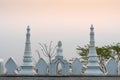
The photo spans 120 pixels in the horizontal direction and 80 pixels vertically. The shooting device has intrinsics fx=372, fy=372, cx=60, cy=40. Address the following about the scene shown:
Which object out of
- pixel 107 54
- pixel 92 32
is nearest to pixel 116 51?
pixel 107 54

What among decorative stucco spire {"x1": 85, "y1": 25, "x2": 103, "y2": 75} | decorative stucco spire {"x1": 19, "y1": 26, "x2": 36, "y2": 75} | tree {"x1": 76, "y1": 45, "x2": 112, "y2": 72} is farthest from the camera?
tree {"x1": 76, "y1": 45, "x2": 112, "y2": 72}

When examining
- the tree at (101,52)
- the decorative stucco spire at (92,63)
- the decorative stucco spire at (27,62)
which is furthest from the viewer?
the tree at (101,52)

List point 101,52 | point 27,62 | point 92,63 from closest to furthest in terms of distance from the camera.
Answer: point 92,63 → point 27,62 → point 101,52

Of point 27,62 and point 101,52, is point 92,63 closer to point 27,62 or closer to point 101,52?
point 27,62

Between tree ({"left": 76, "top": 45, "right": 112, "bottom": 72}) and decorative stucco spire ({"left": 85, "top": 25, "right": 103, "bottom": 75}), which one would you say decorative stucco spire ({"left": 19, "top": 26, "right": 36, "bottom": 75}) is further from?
tree ({"left": 76, "top": 45, "right": 112, "bottom": 72})

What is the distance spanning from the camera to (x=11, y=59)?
1265 cm

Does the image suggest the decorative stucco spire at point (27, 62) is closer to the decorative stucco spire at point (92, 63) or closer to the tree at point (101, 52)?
the decorative stucco spire at point (92, 63)

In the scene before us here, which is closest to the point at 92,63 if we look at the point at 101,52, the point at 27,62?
the point at 27,62

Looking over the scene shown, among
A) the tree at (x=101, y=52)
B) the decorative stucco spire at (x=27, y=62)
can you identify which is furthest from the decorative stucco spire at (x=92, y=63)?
the tree at (x=101, y=52)

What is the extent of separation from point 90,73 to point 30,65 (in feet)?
6.79

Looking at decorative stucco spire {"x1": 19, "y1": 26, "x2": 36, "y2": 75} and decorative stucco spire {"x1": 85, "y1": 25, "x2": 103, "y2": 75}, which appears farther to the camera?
decorative stucco spire {"x1": 19, "y1": 26, "x2": 36, "y2": 75}

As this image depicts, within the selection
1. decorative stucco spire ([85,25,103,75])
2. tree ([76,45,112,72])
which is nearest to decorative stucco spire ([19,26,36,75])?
decorative stucco spire ([85,25,103,75])

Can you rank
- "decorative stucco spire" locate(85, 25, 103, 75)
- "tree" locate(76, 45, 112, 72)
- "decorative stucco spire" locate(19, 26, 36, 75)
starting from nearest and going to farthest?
"decorative stucco spire" locate(85, 25, 103, 75) → "decorative stucco spire" locate(19, 26, 36, 75) → "tree" locate(76, 45, 112, 72)

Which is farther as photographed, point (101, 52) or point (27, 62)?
point (101, 52)
